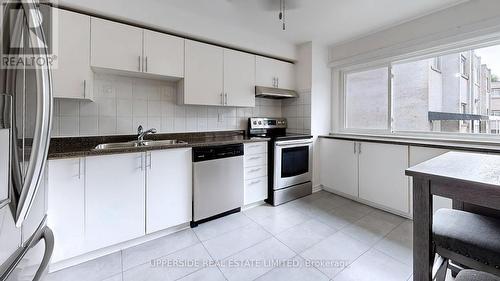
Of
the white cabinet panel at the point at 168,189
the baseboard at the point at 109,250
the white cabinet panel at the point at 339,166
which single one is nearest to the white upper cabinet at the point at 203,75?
the white cabinet panel at the point at 168,189

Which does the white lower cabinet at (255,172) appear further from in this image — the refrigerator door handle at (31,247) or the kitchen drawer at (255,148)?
the refrigerator door handle at (31,247)

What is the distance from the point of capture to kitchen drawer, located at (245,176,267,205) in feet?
8.29

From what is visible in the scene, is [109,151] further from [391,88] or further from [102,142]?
[391,88]

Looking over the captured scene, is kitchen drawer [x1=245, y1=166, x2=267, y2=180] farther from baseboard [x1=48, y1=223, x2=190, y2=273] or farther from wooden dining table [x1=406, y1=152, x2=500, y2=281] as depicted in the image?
wooden dining table [x1=406, y1=152, x2=500, y2=281]

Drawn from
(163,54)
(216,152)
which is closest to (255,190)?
(216,152)

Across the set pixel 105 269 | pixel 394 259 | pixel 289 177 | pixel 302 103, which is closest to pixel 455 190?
pixel 394 259

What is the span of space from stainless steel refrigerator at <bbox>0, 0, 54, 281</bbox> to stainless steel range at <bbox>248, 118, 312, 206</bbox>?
7.17 ft

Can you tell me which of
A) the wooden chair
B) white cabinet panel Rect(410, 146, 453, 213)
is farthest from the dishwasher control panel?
white cabinet panel Rect(410, 146, 453, 213)

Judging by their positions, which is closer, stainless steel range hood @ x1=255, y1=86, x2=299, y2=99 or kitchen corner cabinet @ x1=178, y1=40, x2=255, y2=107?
kitchen corner cabinet @ x1=178, y1=40, x2=255, y2=107

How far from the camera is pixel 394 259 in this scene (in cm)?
162

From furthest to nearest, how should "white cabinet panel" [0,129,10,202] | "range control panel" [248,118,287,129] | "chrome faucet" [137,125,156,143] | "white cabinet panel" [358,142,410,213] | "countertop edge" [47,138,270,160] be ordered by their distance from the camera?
"range control panel" [248,118,287,129] < "white cabinet panel" [358,142,410,213] < "chrome faucet" [137,125,156,143] < "countertop edge" [47,138,270,160] < "white cabinet panel" [0,129,10,202]

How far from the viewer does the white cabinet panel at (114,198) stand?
1.59m

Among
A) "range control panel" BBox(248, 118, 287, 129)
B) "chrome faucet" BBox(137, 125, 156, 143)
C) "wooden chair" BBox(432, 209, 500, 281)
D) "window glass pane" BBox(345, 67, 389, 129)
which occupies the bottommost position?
"wooden chair" BBox(432, 209, 500, 281)

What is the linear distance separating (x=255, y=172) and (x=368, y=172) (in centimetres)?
142
